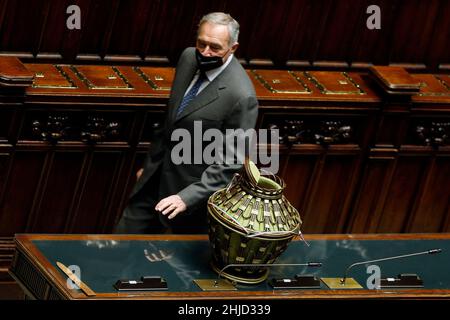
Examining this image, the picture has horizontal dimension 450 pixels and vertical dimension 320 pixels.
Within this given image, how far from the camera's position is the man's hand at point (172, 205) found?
710 centimetres

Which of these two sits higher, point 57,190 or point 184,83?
point 184,83

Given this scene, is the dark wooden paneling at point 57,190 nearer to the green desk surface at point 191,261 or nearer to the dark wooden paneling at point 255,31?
the dark wooden paneling at point 255,31

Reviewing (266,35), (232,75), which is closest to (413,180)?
(266,35)

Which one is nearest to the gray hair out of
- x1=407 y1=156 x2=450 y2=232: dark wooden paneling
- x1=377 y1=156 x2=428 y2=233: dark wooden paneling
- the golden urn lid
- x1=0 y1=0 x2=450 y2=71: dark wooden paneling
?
the golden urn lid

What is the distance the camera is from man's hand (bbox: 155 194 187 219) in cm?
710

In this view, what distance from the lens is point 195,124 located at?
7.41 meters

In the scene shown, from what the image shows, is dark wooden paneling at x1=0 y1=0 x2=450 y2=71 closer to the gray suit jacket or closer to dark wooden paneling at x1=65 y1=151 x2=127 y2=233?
dark wooden paneling at x1=65 y1=151 x2=127 y2=233

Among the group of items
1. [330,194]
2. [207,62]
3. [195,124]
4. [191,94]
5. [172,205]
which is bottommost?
[330,194]

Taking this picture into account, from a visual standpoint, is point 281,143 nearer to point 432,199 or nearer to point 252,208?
point 432,199

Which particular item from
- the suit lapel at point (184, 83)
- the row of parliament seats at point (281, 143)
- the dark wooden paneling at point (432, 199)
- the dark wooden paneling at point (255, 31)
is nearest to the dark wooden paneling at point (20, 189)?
the row of parliament seats at point (281, 143)

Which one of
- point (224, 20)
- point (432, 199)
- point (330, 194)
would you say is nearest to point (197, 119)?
point (224, 20)

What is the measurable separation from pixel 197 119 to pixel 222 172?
0.32 meters

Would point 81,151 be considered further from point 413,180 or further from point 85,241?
point 413,180
